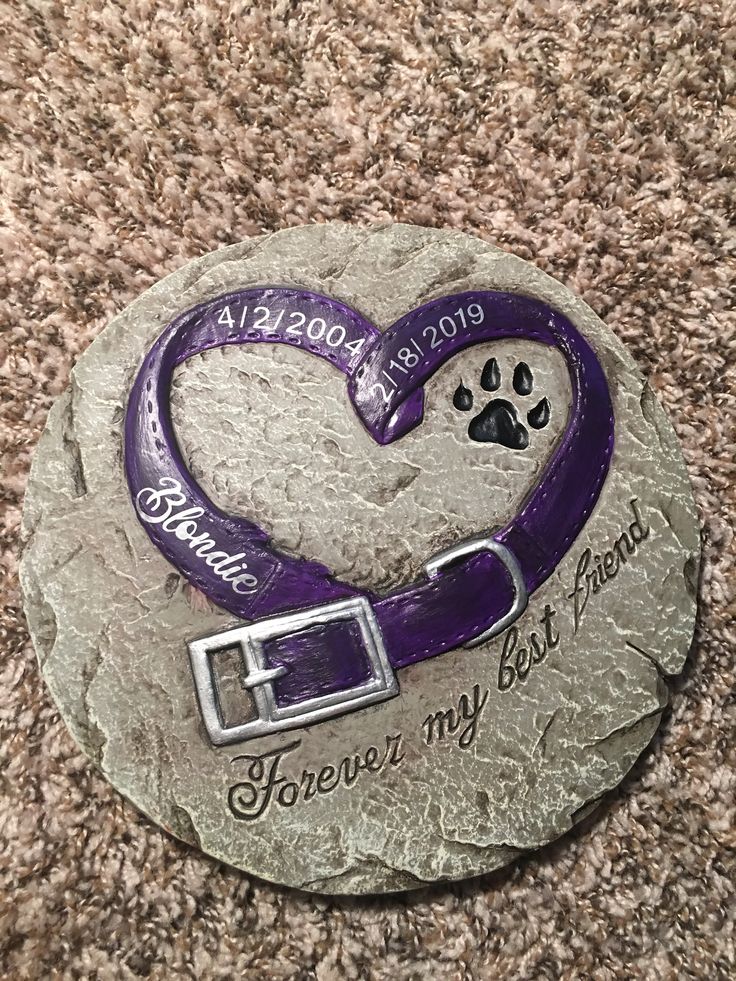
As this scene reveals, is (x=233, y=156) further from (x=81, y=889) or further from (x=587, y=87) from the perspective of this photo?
(x=81, y=889)

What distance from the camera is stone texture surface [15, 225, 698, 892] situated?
0.59m

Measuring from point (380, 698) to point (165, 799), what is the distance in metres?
0.18

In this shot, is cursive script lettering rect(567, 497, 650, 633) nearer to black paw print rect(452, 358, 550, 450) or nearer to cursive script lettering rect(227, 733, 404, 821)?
black paw print rect(452, 358, 550, 450)

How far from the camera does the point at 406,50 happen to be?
0.80 metres

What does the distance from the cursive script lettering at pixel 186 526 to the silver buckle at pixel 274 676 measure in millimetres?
39

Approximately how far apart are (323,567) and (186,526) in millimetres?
112

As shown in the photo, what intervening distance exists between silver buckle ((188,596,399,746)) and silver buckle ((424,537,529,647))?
0.07 m

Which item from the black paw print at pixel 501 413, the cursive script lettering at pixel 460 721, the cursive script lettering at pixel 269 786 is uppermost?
the black paw print at pixel 501 413

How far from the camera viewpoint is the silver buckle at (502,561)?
0.61 meters

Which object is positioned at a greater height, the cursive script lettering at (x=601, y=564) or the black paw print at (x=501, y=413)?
the black paw print at (x=501, y=413)

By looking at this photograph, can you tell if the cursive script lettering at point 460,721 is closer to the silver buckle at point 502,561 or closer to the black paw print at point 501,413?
the silver buckle at point 502,561

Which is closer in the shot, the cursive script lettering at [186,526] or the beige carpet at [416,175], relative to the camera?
the cursive script lettering at [186,526]

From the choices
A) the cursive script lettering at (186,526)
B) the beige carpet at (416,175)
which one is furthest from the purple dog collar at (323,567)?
the beige carpet at (416,175)

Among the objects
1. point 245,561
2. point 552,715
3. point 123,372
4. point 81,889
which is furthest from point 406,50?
point 81,889
